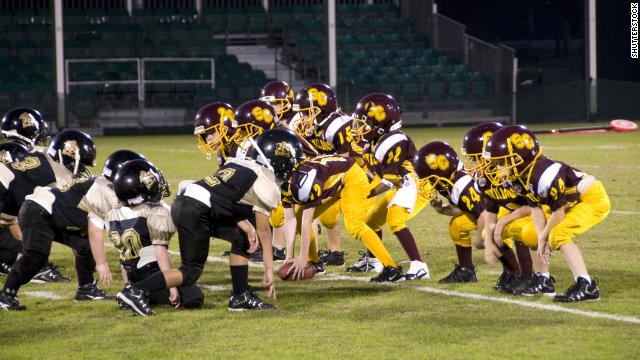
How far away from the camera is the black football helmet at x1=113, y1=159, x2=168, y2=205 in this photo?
6.95 meters

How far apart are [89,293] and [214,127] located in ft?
6.70

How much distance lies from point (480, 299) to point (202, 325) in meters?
2.01

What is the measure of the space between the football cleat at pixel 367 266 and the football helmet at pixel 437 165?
100cm

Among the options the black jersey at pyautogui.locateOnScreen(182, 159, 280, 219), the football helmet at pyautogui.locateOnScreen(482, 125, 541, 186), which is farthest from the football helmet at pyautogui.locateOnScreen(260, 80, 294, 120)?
the football helmet at pyautogui.locateOnScreen(482, 125, 541, 186)

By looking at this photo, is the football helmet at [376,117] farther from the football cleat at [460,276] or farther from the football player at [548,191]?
the football player at [548,191]

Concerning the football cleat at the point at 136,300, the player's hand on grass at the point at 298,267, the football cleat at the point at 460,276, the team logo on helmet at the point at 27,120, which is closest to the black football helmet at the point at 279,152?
the player's hand on grass at the point at 298,267

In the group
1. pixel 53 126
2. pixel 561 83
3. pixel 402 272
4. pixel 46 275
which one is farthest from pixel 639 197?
pixel 561 83

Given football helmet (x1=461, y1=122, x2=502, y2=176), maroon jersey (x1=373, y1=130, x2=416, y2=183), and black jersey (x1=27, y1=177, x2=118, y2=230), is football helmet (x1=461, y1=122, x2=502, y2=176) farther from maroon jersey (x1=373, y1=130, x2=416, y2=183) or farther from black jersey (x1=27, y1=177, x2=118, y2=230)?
black jersey (x1=27, y1=177, x2=118, y2=230)

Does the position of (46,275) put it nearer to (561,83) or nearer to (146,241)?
(146,241)

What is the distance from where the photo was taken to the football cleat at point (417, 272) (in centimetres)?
832

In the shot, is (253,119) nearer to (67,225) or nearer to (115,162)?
(115,162)

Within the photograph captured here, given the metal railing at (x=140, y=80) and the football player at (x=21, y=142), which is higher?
the metal railing at (x=140, y=80)

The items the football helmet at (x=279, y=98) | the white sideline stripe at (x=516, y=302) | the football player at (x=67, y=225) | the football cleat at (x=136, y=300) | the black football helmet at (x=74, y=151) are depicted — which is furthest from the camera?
the football helmet at (x=279, y=98)

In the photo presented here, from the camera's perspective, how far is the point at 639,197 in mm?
13297
